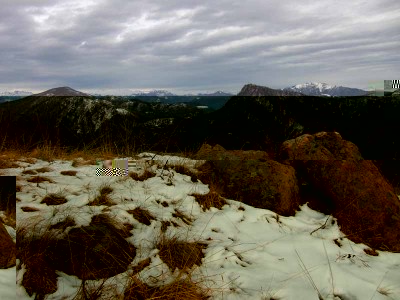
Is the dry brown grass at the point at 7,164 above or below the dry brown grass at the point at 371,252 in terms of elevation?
above

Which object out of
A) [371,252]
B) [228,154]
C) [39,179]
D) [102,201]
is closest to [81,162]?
[39,179]

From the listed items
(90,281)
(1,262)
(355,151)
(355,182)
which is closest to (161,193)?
(90,281)

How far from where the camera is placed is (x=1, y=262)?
312cm

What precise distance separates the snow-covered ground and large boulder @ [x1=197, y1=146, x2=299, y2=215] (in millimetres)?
190

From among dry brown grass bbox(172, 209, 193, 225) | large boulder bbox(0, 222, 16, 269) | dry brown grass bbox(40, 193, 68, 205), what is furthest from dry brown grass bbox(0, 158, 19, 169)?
dry brown grass bbox(172, 209, 193, 225)

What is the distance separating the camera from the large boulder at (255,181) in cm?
534

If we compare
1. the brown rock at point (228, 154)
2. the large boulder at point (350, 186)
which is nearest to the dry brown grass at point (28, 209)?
the brown rock at point (228, 154)

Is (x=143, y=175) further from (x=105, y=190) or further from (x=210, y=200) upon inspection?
(x=210, y=200)

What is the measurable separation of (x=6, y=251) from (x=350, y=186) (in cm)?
469

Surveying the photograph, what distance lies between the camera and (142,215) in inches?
174

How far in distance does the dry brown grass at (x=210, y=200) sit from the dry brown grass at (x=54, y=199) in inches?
69.9

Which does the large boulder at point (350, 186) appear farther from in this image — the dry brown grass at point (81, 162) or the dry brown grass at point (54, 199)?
the dry brown grass at point (54, 199)

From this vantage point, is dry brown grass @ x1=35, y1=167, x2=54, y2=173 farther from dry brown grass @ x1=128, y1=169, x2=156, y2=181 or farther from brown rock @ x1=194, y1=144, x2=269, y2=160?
brown rock @ x1=194, y1=144, x2=269, y2=160

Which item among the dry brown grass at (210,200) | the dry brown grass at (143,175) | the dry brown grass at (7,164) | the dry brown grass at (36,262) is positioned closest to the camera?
the dry brown grass at (36,262)
